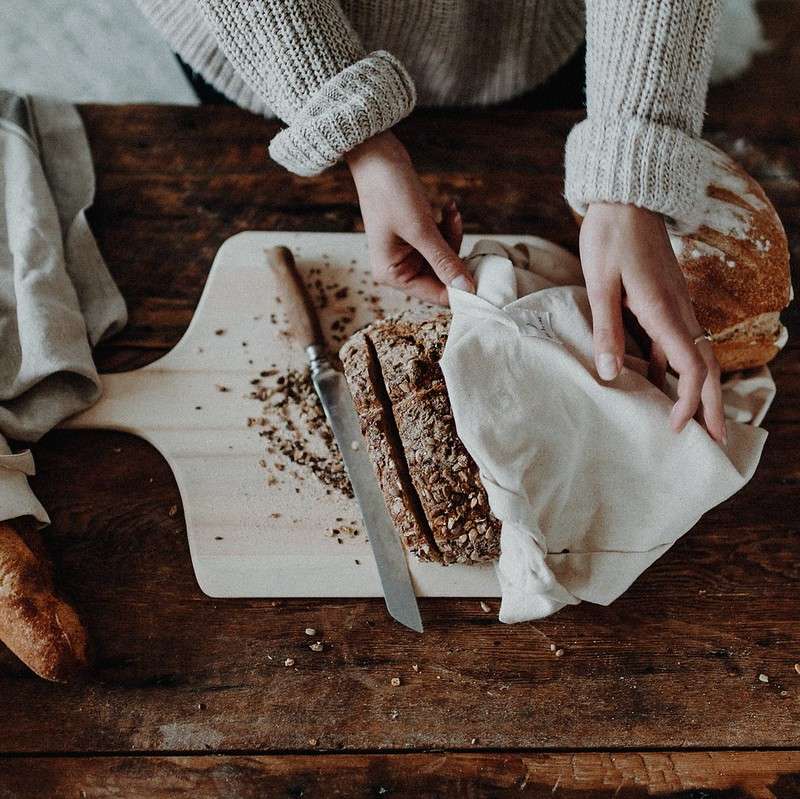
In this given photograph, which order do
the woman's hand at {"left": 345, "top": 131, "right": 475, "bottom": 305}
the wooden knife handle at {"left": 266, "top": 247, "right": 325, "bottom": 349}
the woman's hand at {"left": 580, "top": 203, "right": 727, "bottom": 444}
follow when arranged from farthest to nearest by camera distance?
the wooden knife handle at {"left": 266, "top": 247, "right": 325, "bottom": 349} < the woman's hand at {"left": 345, "top": 131, "right": 475, "bottom": 305} < the woman's hand at {"left": 580, "top": 203, "right": 727, "bottom": 444}

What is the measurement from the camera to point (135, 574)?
1.23 m

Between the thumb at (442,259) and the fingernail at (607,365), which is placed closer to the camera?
the fingernail at (607,365)

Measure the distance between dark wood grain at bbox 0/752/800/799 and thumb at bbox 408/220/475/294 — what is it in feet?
2.41

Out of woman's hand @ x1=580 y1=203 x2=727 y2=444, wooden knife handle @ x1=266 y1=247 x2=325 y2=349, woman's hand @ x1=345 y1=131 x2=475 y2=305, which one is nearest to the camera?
woman's hand @ x1=580 y1=203 x2=727 y2=444

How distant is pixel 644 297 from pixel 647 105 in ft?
0.92

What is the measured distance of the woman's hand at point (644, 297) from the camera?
3.37 ft

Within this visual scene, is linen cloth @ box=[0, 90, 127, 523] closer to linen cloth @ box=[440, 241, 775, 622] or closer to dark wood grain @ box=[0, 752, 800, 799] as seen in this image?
dark wood grain @ box=[0, 752, 800, 799]

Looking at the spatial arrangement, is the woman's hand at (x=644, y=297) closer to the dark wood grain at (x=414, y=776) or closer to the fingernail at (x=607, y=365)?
the fingernail at (x=607, y=365)

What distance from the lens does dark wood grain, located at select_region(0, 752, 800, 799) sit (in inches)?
43.6

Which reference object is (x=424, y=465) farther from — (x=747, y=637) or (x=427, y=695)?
(x=747, y=637)

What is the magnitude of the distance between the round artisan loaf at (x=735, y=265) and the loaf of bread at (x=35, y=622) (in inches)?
44.2

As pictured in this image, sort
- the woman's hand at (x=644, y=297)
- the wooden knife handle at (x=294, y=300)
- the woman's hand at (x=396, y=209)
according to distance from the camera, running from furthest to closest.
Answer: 1. the wooden knife handle at (x=294, y=300)
2. the woman's hand at (x=396, y=209)
3. the woman's hand at (x=644, y=297)

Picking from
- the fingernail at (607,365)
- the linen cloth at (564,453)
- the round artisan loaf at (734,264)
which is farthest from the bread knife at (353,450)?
the round artisan loaf at (734,264)

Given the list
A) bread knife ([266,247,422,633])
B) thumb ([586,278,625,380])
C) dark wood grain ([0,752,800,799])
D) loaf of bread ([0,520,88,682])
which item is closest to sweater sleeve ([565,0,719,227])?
thumb ([586,278,625,380])
